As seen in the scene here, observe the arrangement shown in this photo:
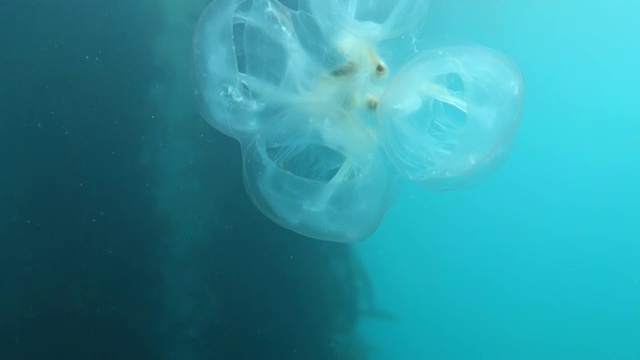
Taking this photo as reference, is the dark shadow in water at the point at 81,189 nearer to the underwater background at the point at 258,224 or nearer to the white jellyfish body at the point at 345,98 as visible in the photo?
the underwater background at the point at 258,224

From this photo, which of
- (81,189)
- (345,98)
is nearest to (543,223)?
(345,98)

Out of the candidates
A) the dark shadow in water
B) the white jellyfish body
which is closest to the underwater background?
the dark shadow in water

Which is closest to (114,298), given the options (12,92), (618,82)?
(12,92)

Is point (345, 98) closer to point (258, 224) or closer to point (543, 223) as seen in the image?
point (258, 224)

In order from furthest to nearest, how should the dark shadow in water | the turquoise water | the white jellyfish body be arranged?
1. the turquoise water
2. the dark shadow in water
3. the white jellyfish body

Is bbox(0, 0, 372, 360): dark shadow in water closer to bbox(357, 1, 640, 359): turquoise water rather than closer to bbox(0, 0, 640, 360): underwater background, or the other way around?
bbox(0, 0, 640, 360): underwater background

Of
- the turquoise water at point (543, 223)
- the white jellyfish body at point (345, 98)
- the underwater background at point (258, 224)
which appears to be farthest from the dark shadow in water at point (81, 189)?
the turquoise water at point (543, 223)

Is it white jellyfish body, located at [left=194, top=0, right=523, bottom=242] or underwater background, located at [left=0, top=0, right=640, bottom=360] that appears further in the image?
underwater background, located at [left=0, top=0, right=640, bottom=360]
